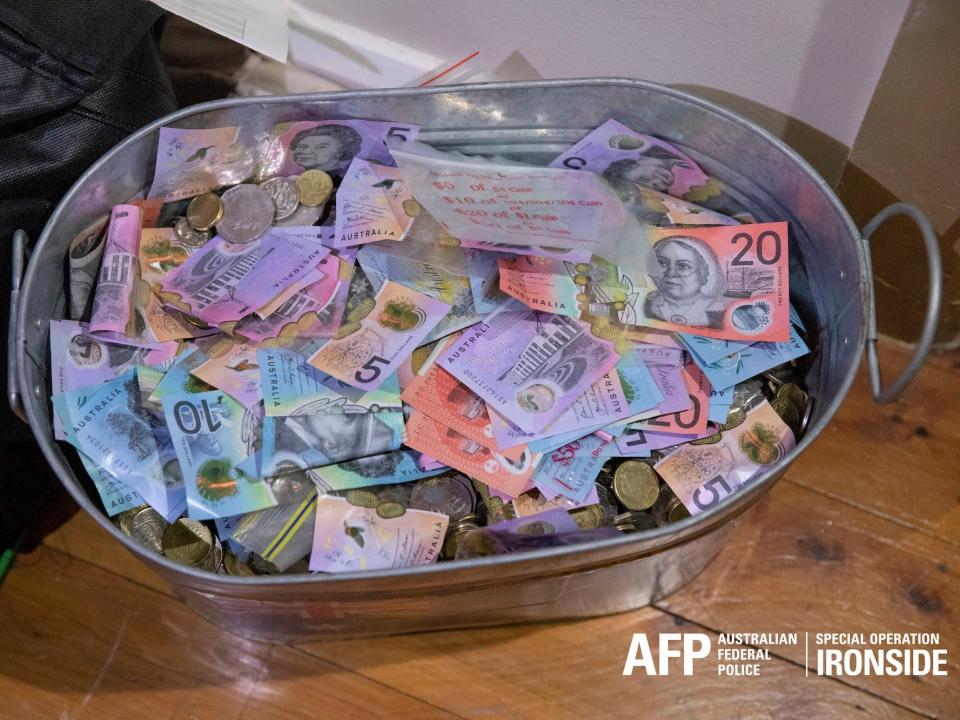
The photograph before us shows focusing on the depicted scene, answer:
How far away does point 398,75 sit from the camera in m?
1.12

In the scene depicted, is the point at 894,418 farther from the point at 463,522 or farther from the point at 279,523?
the point at 279,523

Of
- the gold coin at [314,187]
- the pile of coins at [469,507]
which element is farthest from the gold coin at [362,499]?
the gold coin at [314,187]

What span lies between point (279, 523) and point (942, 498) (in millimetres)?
773

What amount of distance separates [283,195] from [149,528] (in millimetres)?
372

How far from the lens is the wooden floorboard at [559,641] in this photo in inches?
39.4

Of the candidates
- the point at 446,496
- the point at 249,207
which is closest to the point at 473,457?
the point at 446,496

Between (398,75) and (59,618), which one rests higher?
(398,75)

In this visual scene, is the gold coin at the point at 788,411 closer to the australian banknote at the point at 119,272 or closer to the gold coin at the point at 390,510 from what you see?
the gold coin at the point at 390,510

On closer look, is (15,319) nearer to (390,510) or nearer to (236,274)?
(236,274)

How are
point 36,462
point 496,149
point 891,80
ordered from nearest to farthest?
point 891,80 → point 496,149 → point 36,462

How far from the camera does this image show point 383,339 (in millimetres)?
927

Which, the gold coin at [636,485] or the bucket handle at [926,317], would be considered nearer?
the bucket handle at [926,317]

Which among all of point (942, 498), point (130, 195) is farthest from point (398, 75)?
point (942, 498)

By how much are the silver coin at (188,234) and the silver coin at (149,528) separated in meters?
0.29
